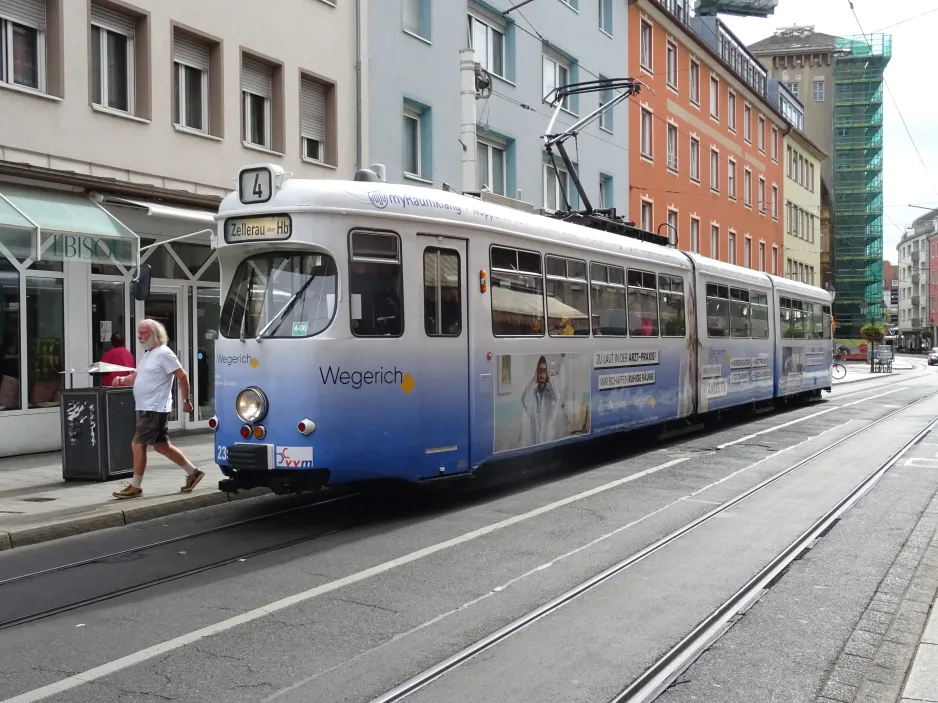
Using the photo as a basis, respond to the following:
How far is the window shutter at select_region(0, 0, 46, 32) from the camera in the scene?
13.2 m

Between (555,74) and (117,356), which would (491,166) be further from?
(117,356)

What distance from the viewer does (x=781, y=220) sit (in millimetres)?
54281

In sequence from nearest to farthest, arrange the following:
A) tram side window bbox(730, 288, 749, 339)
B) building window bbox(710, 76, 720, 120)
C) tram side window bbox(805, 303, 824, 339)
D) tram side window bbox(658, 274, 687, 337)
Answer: tram side window bbox(658, 274, 687, 337)
tram side window bbox(730, 288, 749, 339)
tram side window bbox(805, 303, 824, 339)
building window bbox(710, 76, 720, 120)

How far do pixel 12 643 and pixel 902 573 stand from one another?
5674 millimetres

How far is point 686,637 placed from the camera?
5508 millimetres

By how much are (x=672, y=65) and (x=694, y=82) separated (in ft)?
8.94

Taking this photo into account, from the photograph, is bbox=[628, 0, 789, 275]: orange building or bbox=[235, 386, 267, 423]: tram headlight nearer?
bbox=[235, 386, 267, 423]: tram headlight

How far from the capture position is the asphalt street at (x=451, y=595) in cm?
483

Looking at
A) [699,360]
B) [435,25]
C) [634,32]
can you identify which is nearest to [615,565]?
[699,360]

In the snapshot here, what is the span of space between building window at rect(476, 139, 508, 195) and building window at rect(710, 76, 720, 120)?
1968 centimetres

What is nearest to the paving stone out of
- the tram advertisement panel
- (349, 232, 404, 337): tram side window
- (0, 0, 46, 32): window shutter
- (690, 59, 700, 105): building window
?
(349, 232, 404, 337): tram side window

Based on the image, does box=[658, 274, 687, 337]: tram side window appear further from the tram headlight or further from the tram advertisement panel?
the tram headlight

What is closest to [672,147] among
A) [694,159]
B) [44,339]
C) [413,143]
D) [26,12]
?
[694,159]

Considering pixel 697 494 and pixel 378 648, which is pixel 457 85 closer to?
pixel 697 494
